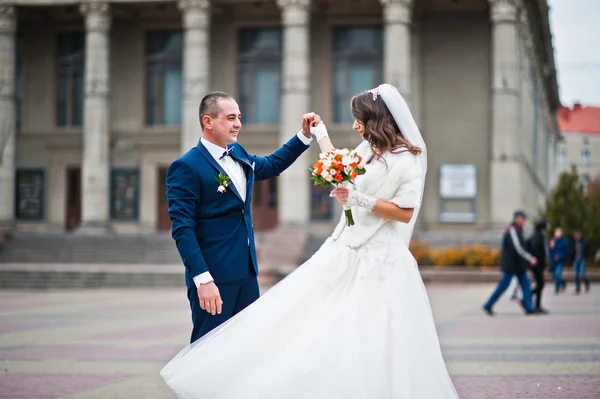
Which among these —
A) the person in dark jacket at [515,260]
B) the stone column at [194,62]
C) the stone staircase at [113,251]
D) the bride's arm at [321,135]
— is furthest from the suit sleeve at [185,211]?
the stone column at [194,62]

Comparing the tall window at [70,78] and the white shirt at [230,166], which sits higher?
the tall window at [70,78]

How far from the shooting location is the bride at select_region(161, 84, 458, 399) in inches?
232

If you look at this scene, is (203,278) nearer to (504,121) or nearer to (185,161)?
(185,161)

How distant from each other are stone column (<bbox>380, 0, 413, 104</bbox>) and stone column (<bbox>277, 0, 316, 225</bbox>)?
10.5ft

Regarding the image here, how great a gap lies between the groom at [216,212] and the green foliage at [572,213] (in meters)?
32.9

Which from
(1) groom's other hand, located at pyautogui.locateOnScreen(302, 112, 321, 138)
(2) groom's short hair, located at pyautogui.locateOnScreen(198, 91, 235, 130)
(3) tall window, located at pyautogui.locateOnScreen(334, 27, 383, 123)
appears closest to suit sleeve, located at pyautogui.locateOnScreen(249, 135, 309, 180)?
(1) groom's other hand, located at pyautogui.locateOnScreen(302, 112, 321, 138)

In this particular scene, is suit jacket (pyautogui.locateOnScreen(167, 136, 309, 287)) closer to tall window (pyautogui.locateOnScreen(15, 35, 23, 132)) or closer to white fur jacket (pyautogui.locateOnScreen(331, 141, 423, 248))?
white fur jacket (pyautogui.locateOnScreen(331, 141, 423, 248))

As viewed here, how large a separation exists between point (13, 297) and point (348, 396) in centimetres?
2098

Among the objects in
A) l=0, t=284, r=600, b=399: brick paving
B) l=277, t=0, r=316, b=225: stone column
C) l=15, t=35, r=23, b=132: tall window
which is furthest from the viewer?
l=15, t=35, r=23, b=132: tall window

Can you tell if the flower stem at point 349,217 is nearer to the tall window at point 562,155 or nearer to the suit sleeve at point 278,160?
the suit sleeve at point 278,160

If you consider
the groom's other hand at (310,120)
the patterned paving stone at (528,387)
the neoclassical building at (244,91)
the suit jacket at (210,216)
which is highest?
the neoclassical building at (244,91)

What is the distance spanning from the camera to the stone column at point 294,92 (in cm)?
3981

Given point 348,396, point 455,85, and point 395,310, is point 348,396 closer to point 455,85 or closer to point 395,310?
point 395,310

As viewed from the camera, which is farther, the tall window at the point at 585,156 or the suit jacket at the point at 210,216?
the tall window at the point at 585,156
